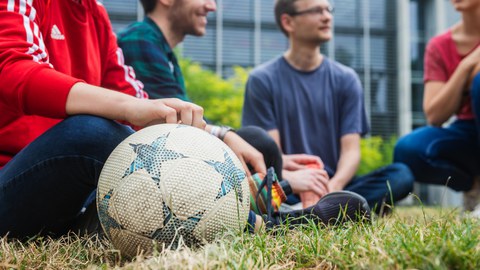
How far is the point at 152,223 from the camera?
7.95 feet

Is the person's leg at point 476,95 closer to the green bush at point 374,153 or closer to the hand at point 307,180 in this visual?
the hand at point 307,180

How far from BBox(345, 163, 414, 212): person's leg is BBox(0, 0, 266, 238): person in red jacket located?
8.68ft

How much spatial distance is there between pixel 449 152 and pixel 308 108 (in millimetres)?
1218

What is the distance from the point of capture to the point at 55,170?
273cm

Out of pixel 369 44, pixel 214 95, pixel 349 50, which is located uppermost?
pixel 369 44

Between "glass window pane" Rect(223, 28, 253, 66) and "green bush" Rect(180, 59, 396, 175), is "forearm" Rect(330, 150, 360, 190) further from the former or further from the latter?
"glass window pane" Rect(223, 28, 253, 66)

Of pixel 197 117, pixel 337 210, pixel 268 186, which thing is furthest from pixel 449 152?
pixel 197 117

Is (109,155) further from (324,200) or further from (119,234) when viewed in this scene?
(324,200)

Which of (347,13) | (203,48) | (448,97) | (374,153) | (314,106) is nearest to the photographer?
(448,97)

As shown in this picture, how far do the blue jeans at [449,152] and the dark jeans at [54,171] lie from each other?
3357 mm

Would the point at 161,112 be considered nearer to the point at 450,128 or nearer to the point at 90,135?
the point at 90,135

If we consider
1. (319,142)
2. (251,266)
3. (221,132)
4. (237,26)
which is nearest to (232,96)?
(237,26)

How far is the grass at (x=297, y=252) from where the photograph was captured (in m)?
1.95

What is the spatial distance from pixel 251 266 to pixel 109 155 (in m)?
0.93
